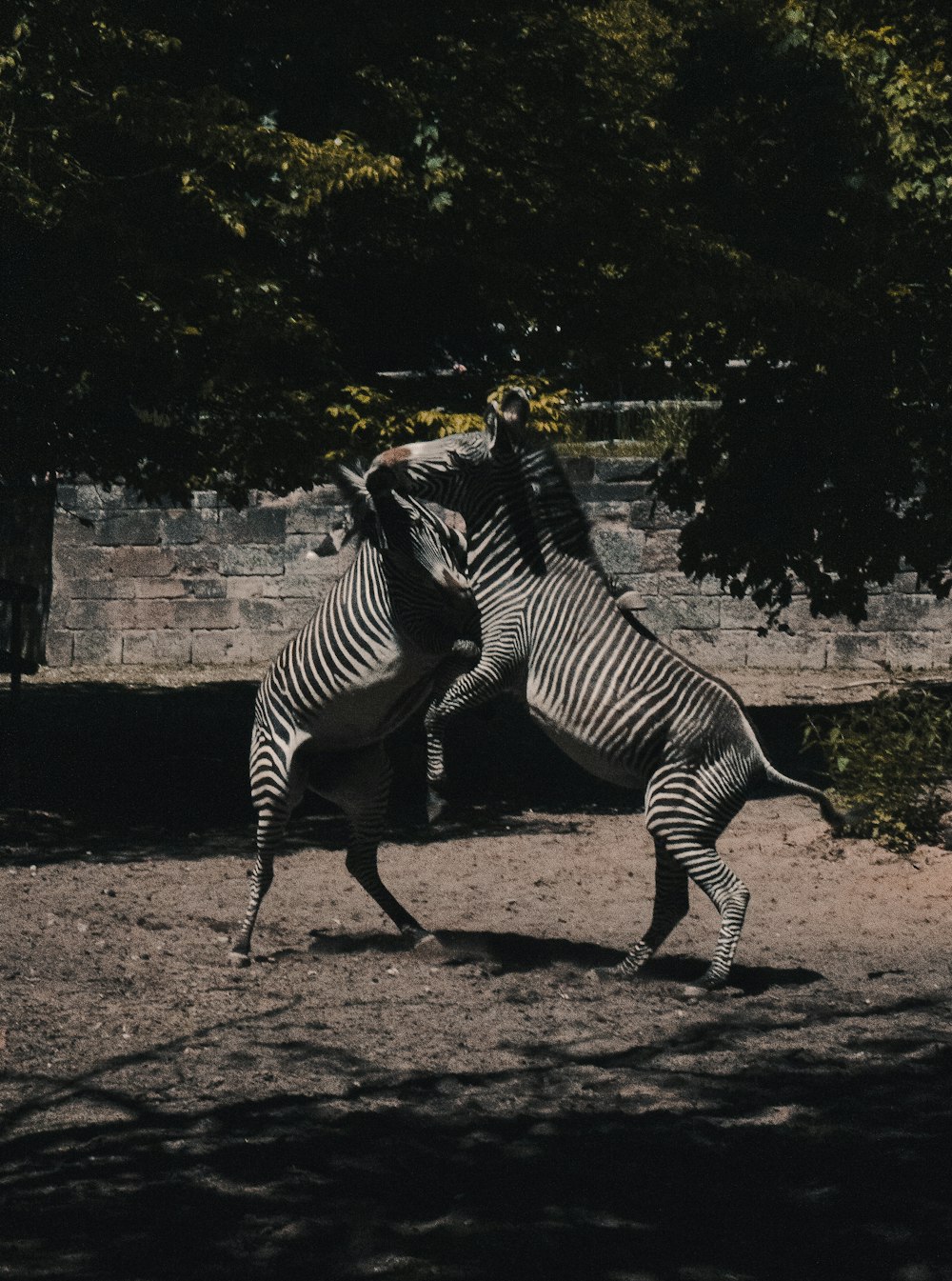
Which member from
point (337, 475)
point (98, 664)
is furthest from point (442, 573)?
point (98, 664)

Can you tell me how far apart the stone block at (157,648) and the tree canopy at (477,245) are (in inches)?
248

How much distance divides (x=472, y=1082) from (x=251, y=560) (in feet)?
43.5

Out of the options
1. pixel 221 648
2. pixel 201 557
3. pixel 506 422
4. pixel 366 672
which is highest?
pixel 506 422

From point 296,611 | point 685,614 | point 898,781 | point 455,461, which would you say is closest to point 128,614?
point 296,611

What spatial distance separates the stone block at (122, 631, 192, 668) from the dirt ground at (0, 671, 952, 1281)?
904 centimetres

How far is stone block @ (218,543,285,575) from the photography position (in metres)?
17.8

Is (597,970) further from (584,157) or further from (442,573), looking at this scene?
(584,157)

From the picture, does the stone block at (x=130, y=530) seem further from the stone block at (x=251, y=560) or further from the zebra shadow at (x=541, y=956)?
the zebra shadow at (x=541, y=956)

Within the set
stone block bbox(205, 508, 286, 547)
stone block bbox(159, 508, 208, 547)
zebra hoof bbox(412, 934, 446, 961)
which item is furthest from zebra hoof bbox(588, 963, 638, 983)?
stone block bbox(159, 508, 208, 547)

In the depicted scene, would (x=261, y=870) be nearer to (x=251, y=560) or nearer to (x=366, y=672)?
(x=366, y=672)

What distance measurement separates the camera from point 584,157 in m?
11.1

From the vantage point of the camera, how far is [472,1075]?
5086 millimetres

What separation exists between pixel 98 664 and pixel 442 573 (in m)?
12.5

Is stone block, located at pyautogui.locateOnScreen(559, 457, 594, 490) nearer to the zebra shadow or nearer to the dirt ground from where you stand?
the dirt ground
